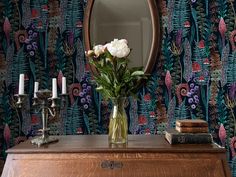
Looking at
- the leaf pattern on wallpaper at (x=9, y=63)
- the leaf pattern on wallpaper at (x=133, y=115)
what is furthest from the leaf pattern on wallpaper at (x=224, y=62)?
the leaf pattern on wallpaper at (x=9, y=63)

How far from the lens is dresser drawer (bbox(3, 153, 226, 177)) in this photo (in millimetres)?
1575

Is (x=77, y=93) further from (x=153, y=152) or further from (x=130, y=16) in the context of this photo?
(x=153, y=152)

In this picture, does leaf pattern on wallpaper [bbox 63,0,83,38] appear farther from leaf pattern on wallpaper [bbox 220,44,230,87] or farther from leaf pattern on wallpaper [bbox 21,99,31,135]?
leaf pattern on wallpaper [bbox 220,44,230,87]

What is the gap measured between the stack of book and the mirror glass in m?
0.70

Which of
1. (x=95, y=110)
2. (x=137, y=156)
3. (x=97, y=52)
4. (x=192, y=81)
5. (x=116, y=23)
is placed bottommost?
(x=137, y=156)

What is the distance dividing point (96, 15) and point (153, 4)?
417mm

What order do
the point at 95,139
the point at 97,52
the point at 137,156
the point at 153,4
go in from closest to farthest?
the point at 137,156
the point at 97,52
the point at 95,139
the point at 153,4

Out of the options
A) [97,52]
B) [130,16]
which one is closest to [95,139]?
[97,52]

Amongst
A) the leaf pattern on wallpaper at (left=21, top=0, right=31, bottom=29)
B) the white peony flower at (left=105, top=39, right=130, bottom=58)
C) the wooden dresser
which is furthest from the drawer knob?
the leaf pattern on wallpaper at (left=21, top=0, right=31, bottom=29)

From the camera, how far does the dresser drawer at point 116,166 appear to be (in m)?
1.58

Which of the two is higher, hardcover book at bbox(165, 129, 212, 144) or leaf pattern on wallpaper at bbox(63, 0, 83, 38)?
leaf pattern on wallpaper at bbox(63, 0, 83, 38)

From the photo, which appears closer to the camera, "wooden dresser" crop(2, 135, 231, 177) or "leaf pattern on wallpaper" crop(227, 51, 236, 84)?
"wooden dresser" crop(2, 135, 231, 177)

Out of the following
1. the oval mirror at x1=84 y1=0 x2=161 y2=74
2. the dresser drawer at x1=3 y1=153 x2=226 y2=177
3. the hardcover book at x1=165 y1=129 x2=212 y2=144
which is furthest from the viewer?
the oval mirror at x1=84 y1=0 x2=161 y2=74

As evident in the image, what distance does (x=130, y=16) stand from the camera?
7.68 ft
